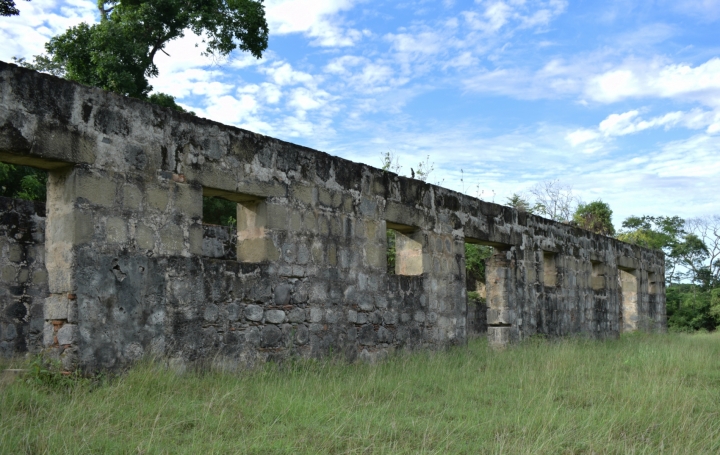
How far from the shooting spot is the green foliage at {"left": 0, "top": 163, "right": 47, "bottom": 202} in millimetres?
12539

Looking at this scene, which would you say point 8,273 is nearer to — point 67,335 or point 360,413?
point 67,335

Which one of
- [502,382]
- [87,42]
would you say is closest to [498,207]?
[502,382]

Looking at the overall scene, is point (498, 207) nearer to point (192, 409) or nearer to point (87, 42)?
point (192, 409)

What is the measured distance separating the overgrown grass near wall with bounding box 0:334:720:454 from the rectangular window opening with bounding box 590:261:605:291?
7.21 meters

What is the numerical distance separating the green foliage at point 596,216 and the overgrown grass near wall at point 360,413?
17.8 m

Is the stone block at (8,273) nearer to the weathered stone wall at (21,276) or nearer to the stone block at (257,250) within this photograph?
the weathered stone wall at (21,276)

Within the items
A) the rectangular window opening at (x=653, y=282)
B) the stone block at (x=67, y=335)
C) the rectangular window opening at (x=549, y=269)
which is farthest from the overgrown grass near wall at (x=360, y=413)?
the rectangular window opening at (x=653, y=282)

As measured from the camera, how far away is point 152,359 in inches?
216

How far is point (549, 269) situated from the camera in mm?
12312

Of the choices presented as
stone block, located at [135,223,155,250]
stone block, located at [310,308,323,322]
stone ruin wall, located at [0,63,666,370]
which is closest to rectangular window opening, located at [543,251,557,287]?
stone ruin wall, located at [0,63,666,370]

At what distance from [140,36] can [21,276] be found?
967 cm

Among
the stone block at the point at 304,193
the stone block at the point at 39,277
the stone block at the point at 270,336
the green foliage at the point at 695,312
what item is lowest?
the green foliage at the point at 695,312

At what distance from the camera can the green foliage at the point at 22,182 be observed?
41.1ft

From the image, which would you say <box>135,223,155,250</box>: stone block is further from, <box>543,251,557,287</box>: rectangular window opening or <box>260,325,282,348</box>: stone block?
<box>543,251,557,287</box>: rectangular window opening
